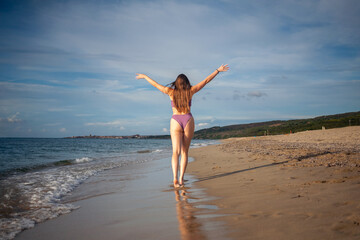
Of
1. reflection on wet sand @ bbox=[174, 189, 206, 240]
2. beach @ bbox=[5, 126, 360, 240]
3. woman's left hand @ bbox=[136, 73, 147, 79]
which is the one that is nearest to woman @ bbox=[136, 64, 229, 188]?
woman's left hand @ bbox=[136, 73, 147, 79]

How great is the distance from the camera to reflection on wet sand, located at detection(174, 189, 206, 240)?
7.39ft

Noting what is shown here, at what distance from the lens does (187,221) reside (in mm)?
2678

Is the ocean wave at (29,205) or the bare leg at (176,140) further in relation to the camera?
the bare leg at (176,140)

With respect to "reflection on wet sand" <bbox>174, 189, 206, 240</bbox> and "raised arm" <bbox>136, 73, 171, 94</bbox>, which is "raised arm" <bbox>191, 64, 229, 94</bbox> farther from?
"reflection on wet sand" <bbox>174, 189, 206, 240</bbox>

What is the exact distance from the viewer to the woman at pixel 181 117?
5.15 m

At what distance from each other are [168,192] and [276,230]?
2.62m

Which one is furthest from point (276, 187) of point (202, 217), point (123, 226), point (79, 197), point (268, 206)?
point (79, 197)

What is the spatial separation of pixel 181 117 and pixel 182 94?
52 cm

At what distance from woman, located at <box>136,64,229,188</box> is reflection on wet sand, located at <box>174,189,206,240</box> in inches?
51.5

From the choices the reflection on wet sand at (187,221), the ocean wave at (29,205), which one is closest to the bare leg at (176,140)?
the reflection on wet sand at (187,221)

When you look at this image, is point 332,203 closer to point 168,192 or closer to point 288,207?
point 288,207

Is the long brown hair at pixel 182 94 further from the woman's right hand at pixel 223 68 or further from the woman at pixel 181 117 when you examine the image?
the woman's right hand at pixel 223 68

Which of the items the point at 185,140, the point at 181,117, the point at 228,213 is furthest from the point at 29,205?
the point at 228,213

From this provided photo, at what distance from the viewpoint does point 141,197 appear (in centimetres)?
Answer: 428
